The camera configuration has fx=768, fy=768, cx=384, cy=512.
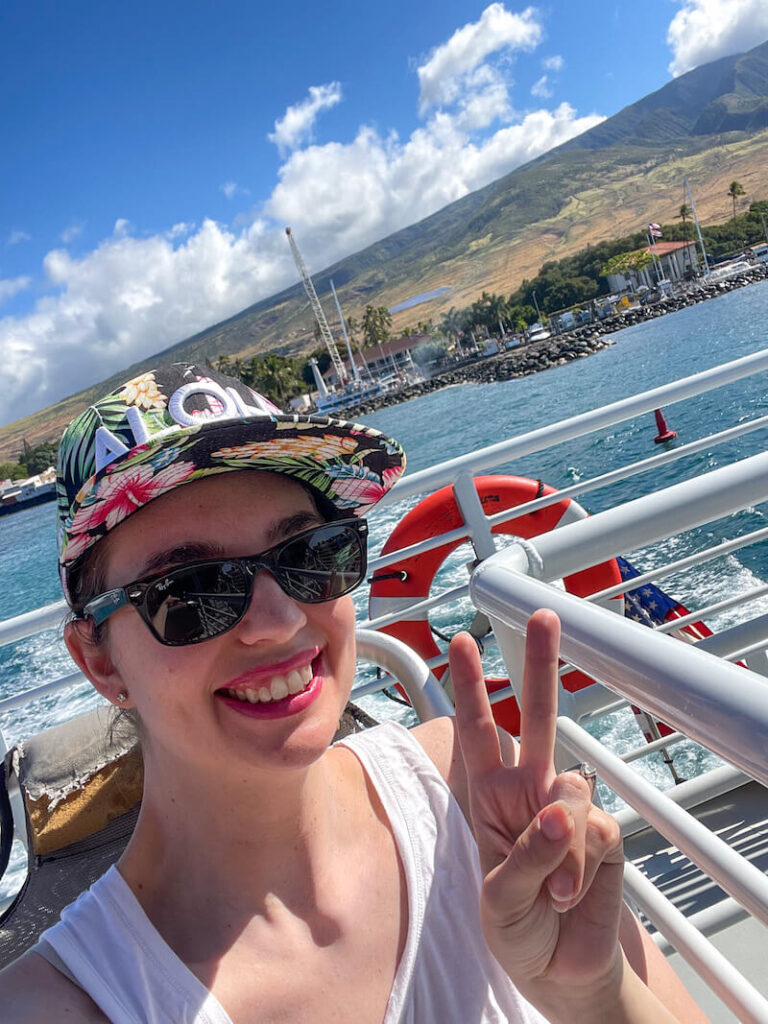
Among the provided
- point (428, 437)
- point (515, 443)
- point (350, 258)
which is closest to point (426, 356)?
point (428, 437)

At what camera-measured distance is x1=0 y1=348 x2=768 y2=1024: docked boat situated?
0.53 metres

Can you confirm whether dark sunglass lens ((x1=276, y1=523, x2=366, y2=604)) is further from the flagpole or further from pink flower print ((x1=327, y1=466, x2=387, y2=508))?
the flagpole

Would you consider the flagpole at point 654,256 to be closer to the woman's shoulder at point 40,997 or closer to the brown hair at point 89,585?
the brown hair at point 89,585

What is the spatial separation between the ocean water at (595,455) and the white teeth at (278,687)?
9.14 feet

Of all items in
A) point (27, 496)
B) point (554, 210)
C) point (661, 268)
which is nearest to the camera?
point (661, 268)

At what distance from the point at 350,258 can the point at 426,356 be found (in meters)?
129

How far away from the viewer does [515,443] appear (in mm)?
2094

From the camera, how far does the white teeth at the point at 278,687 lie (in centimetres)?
75

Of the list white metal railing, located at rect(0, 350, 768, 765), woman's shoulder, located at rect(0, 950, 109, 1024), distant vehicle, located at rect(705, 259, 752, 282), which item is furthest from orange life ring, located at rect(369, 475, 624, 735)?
distant vehicle, located at rect(705, 259, 752, 282)

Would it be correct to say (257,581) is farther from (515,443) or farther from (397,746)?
(515,443)

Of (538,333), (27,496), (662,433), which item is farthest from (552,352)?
(27,496)

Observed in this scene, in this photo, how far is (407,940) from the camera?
0.75 m

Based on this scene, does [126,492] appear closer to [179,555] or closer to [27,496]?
[179,555]

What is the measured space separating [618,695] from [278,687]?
12.8 inches
